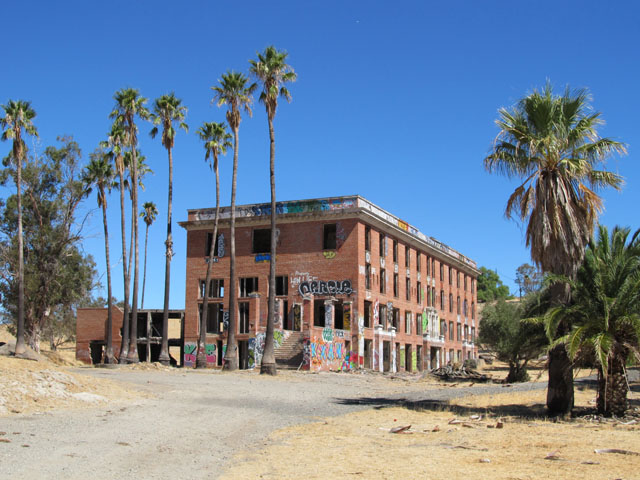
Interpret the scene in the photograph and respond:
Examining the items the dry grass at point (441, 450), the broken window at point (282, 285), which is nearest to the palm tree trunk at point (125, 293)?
the broken window at point (282, 285)

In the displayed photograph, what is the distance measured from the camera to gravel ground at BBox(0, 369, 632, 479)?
10.1 meters

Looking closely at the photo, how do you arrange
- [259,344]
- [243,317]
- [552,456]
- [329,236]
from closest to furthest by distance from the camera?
[552,456] → [259,344] → [329,236] → [243,317]

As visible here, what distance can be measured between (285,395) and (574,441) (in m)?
11.7

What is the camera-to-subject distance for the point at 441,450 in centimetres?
1200

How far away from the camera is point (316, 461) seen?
1102 cm

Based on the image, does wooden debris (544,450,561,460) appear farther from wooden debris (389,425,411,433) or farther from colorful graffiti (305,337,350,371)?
colorful graffiti (305,337,350,371)

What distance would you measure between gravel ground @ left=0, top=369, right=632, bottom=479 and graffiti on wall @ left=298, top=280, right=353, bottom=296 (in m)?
25.0

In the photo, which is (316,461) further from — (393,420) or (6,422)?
(6,422)

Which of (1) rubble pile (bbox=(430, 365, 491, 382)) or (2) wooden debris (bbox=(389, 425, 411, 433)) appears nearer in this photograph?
(2) wooden debris (bbox=(389, 425, 411, 433))

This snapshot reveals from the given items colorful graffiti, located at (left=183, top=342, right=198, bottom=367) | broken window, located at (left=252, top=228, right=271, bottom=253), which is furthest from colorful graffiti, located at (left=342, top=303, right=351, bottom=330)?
colorful graffiti, located at (left=183, top=342, right=198, bottom=367)

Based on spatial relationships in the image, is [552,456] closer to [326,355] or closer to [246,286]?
[326,355]

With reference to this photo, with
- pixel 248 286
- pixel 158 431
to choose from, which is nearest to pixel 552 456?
pixel 158 431

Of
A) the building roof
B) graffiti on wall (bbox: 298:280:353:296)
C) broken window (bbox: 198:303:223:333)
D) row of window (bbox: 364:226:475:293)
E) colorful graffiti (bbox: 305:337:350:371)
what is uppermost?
the building roof

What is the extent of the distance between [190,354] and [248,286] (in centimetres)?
708
